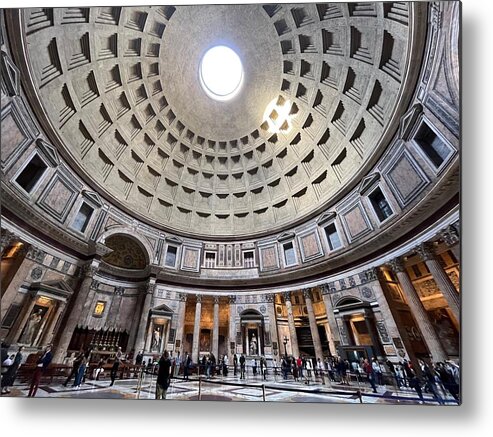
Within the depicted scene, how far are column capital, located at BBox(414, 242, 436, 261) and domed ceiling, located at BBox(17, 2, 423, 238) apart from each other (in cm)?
409

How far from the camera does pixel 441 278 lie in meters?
5.71

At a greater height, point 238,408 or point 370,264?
point 370,264

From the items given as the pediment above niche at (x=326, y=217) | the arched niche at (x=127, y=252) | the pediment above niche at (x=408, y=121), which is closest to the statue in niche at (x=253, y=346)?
the pediment above niche at (x=326, y=217)

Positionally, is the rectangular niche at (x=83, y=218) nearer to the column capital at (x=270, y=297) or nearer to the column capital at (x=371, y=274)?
the column capital at (x=270, y=297)

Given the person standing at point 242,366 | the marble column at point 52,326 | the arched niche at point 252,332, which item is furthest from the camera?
the arched niche at point 252,332

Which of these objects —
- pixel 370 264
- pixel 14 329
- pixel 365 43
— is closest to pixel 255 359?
pixel 370 264

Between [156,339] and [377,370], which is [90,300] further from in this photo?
[377,370]

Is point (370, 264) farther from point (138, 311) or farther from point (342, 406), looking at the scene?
point (138, 311)

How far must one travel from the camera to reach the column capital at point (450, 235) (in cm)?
473

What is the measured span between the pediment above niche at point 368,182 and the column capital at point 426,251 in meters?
3.40

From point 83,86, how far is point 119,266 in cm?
809

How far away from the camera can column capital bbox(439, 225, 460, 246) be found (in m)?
4.73

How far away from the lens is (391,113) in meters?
8.30

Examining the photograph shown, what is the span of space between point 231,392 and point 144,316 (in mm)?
7607
